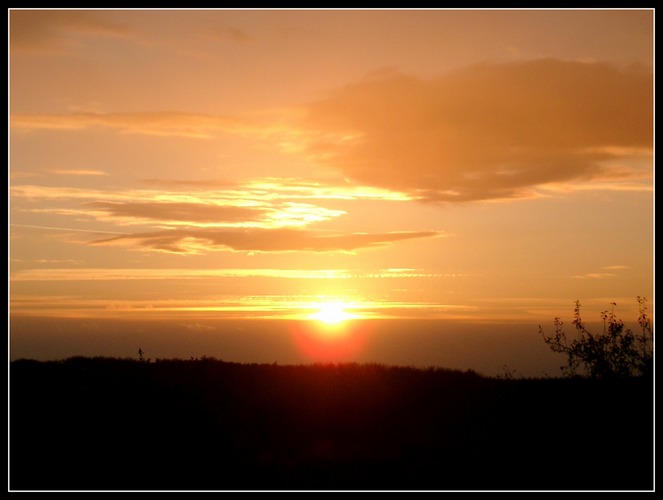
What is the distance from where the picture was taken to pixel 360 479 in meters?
15.4

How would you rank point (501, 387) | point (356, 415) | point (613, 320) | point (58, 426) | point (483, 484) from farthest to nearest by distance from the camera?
1. point (613, 320)
2. point (501, 387)
3. point (356, 415)
4. point (58, 426)
5. point (483, 484)

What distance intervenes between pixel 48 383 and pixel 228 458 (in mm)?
6275

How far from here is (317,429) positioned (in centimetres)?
1778

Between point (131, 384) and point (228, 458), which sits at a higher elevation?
point (131, 384)

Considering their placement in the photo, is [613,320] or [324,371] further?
[613,320]

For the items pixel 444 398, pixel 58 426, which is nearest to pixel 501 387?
pixel 444 398

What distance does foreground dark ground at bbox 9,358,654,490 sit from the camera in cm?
1548

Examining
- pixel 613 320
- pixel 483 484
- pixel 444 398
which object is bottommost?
pixel 483 484

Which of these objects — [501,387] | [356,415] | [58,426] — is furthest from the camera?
[501,387]

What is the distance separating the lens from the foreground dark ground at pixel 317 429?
50.8 ft

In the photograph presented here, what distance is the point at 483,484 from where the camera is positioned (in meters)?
15.2

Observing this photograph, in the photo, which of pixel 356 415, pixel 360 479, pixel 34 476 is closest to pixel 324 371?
pixel 356 415

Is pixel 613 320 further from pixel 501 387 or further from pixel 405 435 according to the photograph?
pixel 405 435
